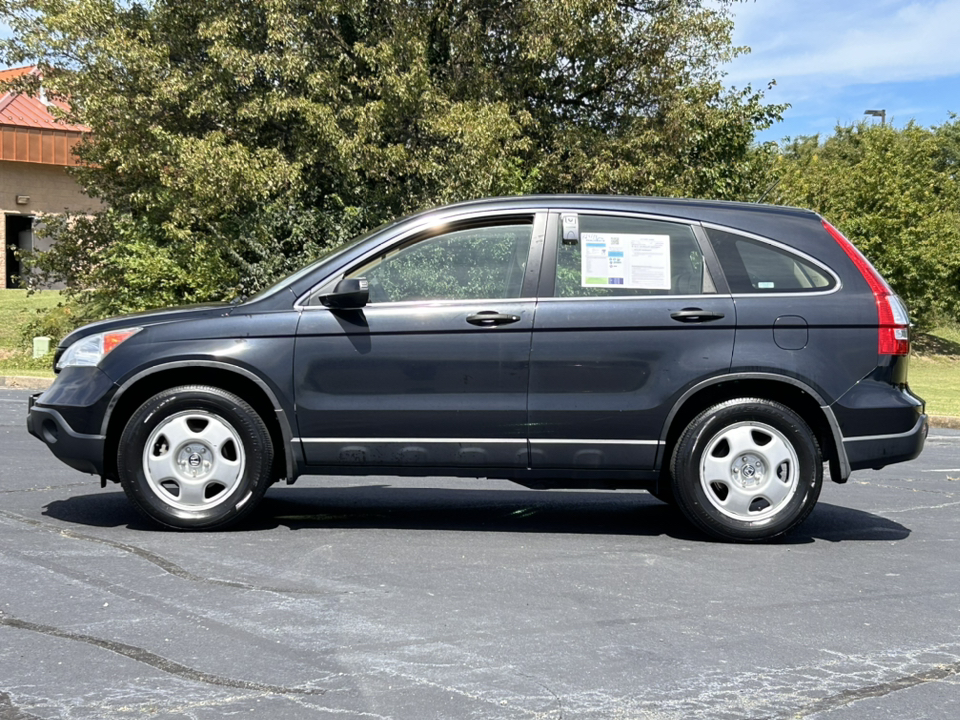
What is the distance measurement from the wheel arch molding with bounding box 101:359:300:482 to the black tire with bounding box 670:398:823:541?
2.13 metres

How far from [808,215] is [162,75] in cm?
1537

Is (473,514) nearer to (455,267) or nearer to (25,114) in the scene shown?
(455,267)

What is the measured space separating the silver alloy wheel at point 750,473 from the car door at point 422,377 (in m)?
1.03

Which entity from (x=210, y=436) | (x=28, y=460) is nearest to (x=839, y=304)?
(x=210, y=436)

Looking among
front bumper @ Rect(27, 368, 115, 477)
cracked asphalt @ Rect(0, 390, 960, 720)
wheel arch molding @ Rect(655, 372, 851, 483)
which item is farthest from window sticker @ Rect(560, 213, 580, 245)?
front bumper @ Rect(27, 368, 115, 477)

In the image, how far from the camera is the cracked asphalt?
387 cm

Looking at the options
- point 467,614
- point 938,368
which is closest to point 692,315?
point 467,614

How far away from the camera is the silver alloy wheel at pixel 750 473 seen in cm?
630

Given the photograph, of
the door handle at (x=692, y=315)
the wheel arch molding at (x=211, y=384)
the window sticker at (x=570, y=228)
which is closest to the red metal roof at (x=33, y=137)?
the wheel arch molding at (x=211, y=384)

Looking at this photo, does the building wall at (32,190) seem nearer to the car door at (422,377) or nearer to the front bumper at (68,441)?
the front bumper at (68,441)

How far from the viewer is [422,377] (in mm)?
6258

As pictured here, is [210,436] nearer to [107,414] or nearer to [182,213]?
[107,414]

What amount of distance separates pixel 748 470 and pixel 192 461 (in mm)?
2999

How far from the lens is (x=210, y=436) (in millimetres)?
6297
